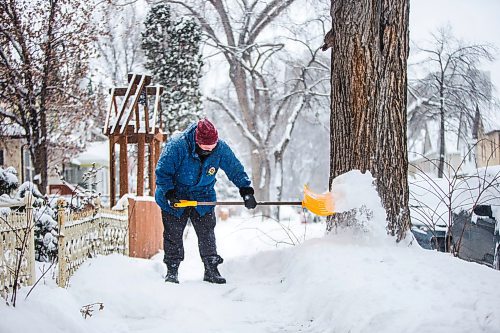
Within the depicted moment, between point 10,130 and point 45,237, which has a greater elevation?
point 10,130

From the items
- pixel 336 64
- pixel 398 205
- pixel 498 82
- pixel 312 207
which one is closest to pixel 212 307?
pixel 312 207

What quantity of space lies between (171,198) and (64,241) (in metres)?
1.24

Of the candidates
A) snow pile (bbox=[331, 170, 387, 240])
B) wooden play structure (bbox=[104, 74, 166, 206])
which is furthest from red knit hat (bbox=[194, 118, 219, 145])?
wooden play structure (bbox=[104, 74, 166, 206])

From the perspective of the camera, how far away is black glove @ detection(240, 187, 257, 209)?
20.3ft

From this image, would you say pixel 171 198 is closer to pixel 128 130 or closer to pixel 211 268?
pixel 211 268

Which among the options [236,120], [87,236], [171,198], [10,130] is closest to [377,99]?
[171,198]

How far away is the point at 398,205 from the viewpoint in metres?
5.67

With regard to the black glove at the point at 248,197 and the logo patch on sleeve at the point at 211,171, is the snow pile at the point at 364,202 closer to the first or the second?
the black glove at the point at 248,197

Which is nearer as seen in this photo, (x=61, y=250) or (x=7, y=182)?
(x=61, y=250)

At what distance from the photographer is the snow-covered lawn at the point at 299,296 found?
344 centimetres

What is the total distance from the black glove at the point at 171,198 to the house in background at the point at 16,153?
28.0ft

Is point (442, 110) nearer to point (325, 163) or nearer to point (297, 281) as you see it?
point (297, 281)

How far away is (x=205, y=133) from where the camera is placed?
5.91 meters

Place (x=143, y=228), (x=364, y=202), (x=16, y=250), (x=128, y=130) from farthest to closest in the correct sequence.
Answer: (x=128, y=130)
(x=143, y=228)
(x=364, y=202)
(x=16, y=250)
